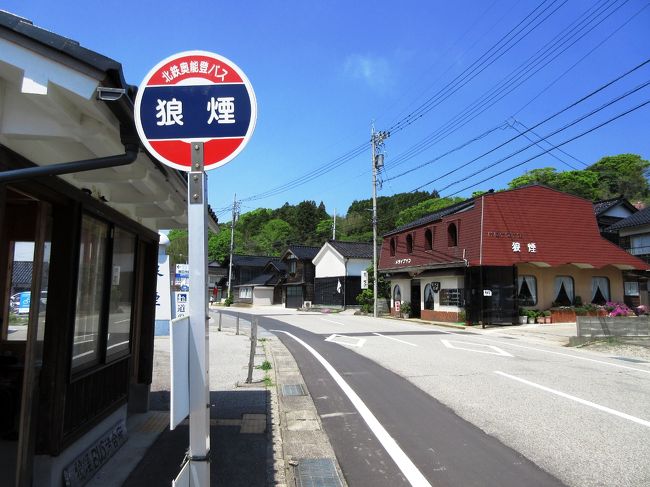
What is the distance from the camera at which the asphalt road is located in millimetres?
4496

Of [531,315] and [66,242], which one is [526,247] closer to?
[531,315]

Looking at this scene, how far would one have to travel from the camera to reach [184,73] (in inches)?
108

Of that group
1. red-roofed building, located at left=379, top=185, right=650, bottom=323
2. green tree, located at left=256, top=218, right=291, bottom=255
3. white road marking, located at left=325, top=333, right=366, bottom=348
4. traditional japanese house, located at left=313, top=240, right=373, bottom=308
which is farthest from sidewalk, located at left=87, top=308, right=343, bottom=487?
green tree, located at left=256, top=218, right=291, bottom=255

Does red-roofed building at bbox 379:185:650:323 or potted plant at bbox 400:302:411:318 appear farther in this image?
potted plant at bbox 400:302:411:318

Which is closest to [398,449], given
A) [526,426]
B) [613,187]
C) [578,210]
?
[526,426]

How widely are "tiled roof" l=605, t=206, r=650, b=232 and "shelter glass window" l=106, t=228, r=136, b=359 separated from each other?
33.1 meters

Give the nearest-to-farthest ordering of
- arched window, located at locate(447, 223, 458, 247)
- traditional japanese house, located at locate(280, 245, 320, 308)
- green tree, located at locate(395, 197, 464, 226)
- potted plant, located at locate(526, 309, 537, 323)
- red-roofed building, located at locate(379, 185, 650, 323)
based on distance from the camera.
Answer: potted plant, located at locate(526, 309, 537, 323) < red-roofed building, located at locate(379, 185, 650, 323) < arched window, located at locate(447, 223, 458, 247) < traditional japanese house, located at locate(280, 245, 320, 308) < green tree, located at locate(395, 197, 464, 226)

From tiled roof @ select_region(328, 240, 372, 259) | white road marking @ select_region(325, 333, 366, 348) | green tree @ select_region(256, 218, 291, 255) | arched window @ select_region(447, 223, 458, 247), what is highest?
green tree @ select_region(256, 218, 291, 255)

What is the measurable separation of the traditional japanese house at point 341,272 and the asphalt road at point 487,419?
3091 cm

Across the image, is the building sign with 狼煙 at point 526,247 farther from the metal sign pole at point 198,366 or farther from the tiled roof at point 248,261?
the tiled roof at point 248,261

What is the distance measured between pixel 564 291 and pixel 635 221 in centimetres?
905

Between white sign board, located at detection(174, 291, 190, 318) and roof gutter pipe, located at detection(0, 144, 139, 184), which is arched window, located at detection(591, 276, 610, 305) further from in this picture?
roof gutter pipe, located at detection(0, 144, 139, 184)

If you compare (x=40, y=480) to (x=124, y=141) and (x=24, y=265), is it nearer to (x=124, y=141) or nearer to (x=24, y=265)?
(x=24, y=265)

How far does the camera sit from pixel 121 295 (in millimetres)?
5449
